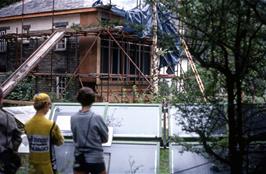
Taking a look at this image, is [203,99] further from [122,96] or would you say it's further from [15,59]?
[15,59]

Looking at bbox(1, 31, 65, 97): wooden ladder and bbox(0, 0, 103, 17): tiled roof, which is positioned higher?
bbox(0, 0, 103, 17): tiled roof

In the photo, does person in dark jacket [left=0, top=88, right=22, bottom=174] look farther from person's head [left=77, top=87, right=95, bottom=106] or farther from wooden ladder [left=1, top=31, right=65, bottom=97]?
wooden ladder [left=1, top=31, right=65, bottom=97]

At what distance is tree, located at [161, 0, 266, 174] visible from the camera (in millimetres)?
5703

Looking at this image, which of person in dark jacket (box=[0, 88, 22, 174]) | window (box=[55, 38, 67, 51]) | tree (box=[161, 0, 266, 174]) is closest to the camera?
person in dark jacket (box=[0, 88, 22, 174])

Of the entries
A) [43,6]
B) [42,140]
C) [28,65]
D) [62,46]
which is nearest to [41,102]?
[42,140]

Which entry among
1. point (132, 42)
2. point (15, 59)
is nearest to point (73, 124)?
point (132, 42)

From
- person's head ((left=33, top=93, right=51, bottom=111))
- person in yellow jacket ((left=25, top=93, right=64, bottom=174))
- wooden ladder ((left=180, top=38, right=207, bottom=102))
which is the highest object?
wooden ladder ((left=180, top=38, right=207, bottom=102))

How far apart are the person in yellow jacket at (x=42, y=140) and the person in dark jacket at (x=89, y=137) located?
300 mm

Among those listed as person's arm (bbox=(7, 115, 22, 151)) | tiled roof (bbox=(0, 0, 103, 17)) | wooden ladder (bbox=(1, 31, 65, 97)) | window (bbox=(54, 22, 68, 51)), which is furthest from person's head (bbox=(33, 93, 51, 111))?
window (bbox=(54, 22, 68, 51))

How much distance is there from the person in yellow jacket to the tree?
1869 mm

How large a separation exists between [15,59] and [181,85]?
819 inches

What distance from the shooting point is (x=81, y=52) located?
2331 cm

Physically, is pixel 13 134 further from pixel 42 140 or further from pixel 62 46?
pixel 62 46

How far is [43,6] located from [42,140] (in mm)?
21218
